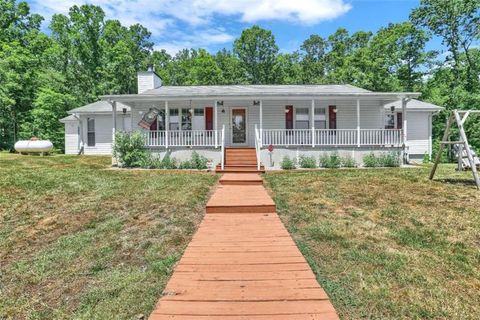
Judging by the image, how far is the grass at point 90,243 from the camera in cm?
314

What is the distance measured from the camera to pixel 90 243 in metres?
4.79

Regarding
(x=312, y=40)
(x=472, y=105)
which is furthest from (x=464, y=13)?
(x=312, y=40)

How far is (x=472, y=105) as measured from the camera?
22562 millimetres

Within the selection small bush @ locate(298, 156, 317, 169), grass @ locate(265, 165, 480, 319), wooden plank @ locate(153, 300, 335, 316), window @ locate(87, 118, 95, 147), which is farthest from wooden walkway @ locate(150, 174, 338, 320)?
window @ locate(87, 118, 95, 147)

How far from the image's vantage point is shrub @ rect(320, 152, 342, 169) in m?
13.4

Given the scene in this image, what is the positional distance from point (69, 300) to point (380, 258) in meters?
3.63

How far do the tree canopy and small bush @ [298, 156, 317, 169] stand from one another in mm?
16259

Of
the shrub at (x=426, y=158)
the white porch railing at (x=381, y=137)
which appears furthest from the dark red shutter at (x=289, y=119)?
the shrub at (x=426, y=158)

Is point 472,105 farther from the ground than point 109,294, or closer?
farther from the ground

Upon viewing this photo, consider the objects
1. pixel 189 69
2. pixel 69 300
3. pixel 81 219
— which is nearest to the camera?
pixel 69 300

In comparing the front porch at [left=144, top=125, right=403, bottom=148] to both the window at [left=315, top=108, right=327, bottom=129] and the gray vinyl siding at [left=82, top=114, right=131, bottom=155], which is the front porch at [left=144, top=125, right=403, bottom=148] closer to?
the window at [left=315, top=108, right=327, bottom=129]

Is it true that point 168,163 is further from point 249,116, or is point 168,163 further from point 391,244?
point 391,244

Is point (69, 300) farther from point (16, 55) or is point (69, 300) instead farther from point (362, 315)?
point (16, 55)

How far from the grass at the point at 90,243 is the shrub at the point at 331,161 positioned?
6.28 m
